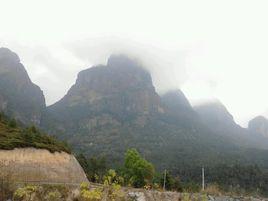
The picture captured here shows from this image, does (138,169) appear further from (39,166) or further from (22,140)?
(39,166)

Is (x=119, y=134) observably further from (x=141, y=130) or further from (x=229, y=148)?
(x=229, y=148)

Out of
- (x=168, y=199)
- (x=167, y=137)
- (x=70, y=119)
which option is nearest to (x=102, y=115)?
(x=70, y=119)

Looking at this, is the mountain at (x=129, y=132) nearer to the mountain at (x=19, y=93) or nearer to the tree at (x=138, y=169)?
the mountain at (x=19, y=93)

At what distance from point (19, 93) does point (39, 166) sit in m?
156

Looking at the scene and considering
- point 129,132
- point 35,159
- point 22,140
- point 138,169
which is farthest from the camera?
point 129,132

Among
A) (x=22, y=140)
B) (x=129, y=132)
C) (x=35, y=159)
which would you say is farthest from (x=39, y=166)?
(x=129, y=132)

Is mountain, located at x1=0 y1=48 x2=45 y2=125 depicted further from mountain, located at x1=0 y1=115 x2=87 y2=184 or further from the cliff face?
the cliff face

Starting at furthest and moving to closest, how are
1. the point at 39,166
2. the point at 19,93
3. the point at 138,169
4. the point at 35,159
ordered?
the point at 19,93, the point at 138,169, the point at 35,159, the point at 39,166

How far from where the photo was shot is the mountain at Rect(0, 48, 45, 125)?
165 meters

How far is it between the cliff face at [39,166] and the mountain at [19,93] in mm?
121848

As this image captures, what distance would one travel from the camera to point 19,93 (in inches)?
7343

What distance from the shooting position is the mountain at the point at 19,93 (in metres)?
165

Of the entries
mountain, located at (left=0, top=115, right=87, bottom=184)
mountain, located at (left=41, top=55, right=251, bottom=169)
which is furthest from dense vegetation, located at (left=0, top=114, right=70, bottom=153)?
mountain, located at (left=41, top=55, right=251, bottom=169)

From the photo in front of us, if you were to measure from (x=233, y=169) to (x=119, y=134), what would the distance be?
3030 inches
